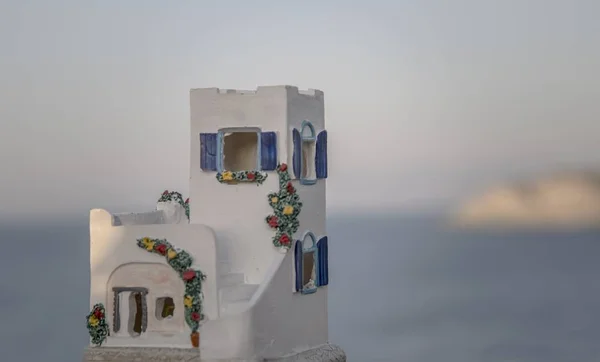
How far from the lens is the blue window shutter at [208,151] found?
3025cm

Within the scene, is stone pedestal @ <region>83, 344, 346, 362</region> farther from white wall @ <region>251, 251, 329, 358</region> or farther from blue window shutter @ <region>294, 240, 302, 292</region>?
blue window shutter @ <region>294, 240, 302, 292</region>

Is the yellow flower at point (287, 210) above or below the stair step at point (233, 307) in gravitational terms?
above

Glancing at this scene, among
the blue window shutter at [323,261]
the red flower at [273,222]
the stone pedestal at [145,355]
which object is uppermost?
the red flower at [273,222]

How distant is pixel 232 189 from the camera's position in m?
30.3

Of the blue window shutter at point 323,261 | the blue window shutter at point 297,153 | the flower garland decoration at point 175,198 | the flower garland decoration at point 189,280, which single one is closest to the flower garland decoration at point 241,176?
the blue window shutter at point 297,153

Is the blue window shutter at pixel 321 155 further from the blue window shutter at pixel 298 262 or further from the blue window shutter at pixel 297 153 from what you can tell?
the blue window shutter at pixel 298 262

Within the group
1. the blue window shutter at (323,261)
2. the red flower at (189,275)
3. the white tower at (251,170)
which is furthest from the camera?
the blue window shutter at (323,261)

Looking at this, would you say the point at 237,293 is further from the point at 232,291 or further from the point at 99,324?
the point at 99,324

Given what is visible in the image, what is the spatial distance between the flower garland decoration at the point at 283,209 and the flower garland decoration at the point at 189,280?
2102mm

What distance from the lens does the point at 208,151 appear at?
3030cm

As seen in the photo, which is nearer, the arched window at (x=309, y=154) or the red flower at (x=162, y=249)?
the red flower at (x=162, y=249)

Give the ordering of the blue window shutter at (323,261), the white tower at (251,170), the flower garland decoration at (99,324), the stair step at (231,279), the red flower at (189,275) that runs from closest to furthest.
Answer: the red flower at (189,275) → the stair step at (231,279) → the flower garland decoration at (99,324) → the white tower at (251,170) → the blue window shutter at (323,261)

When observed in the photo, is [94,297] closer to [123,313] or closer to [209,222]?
[123,313]

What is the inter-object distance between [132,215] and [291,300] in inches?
143
